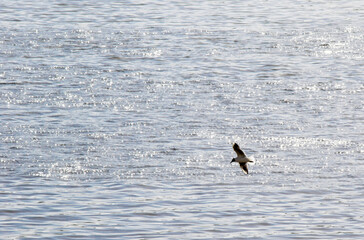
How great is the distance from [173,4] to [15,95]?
15483 millimetres

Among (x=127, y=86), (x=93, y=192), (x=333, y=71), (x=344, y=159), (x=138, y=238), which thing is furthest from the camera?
(x=333, y=71)

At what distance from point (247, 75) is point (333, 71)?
2.60 m

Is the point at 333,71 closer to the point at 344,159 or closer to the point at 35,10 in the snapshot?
the point at 344,159

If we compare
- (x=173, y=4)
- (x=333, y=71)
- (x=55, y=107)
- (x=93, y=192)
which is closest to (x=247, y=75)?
(x=333, y=71)

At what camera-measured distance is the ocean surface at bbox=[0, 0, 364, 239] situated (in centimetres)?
1290

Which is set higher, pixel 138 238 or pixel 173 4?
pixel 173 4

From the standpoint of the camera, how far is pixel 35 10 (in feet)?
107

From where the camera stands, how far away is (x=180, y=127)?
1741cm

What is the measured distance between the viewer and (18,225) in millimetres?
12531

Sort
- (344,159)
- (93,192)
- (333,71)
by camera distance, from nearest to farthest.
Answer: (93,192)
(344,159)
(333,71)

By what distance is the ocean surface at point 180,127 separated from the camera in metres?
12.9

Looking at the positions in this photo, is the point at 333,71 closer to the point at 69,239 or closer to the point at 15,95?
the point at 15,95

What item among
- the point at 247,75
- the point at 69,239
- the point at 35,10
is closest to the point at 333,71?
the point at 247,75

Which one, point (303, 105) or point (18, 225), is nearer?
point (18, 225)
